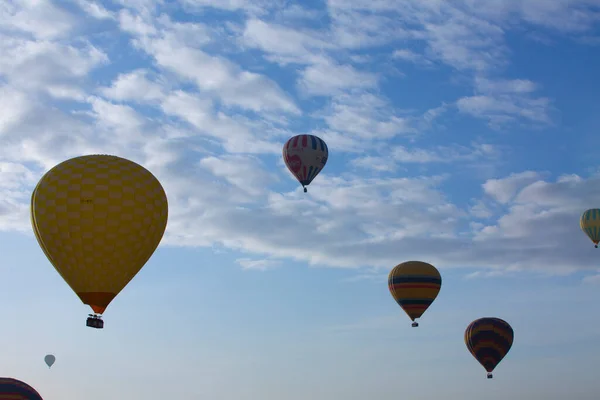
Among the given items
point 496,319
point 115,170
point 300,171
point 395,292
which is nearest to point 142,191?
point 115,170

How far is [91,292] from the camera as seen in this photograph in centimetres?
5475

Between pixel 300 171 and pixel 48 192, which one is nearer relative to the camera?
pixel 48 192

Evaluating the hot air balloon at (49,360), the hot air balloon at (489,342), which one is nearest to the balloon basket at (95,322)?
the hot air balloon at (489,342)

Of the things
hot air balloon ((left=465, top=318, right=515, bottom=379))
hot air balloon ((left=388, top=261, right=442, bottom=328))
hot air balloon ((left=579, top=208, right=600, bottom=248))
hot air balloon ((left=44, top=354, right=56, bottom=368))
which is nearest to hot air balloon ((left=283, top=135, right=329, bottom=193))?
hot air balloon ((left=388, top=261, right=442, bottom=328))

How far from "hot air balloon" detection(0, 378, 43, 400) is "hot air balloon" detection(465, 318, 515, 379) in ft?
132

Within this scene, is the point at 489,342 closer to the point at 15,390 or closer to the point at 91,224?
the point at 91,224

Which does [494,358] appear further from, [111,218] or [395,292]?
[111,218]

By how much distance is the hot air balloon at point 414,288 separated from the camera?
81.7 metres

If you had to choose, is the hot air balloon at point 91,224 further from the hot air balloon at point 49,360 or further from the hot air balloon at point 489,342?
the hot air balloon at point 49,360

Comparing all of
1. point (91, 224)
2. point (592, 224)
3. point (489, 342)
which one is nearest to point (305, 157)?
point (489, 342)

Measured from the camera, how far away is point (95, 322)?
53719mm

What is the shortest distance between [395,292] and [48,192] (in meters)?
37.1

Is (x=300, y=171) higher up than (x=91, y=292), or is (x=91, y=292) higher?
(x=300, y=171)

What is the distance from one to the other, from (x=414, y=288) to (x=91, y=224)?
35.8 metres
